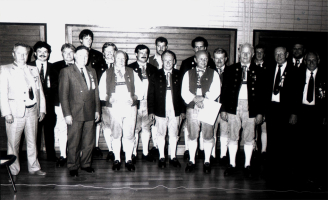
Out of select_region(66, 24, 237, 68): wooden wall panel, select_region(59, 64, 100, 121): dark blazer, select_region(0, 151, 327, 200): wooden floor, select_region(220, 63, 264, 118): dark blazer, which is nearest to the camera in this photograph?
select_region(0, 151, 327, 200): wooden floor

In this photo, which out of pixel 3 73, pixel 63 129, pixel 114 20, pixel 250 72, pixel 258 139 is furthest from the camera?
pixel 114 20

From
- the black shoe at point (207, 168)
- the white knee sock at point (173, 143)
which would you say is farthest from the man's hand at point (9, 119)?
the black shoe at point (207, 168)

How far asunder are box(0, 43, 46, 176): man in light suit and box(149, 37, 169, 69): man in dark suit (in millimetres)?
1978

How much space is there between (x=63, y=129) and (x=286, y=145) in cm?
343

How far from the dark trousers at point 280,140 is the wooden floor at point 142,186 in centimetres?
54

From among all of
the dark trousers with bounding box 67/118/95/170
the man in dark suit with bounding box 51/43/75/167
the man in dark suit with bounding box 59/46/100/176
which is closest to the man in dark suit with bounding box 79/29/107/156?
the man in dark suit with bounding box 51/43/75/167

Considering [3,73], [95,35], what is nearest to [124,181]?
[3,73]

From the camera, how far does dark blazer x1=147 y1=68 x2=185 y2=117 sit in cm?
435

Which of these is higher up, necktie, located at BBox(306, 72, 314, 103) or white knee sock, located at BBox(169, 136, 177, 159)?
necktie, located at BBox(306, 72, 314, 103)

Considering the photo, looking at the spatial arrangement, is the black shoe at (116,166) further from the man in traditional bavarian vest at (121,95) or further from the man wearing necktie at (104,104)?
the man wearing necktie at (104,104)

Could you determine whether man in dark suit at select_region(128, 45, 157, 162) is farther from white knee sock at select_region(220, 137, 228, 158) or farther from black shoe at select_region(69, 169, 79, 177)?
white knee sock at select_region(220, 137, 228, 158)

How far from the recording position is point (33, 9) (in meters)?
5.18

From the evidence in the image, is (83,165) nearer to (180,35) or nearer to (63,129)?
(63,129)

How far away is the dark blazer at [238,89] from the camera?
4.02 m
